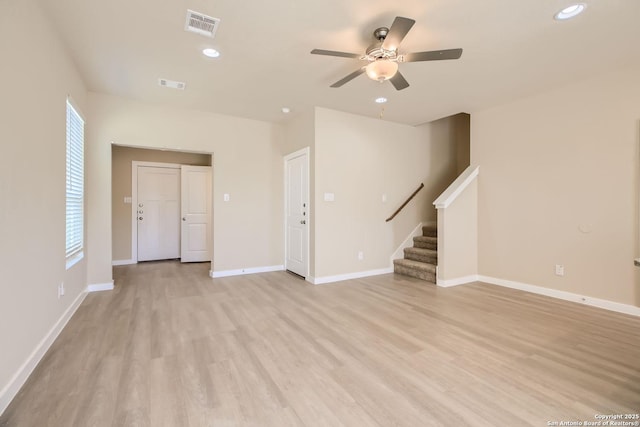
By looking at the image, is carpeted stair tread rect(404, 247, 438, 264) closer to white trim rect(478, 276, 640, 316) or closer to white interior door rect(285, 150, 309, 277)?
white trim rect(478, 276, 640, 316)

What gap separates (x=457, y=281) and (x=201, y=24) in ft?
14.5

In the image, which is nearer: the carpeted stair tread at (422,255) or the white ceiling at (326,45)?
the white ceiling at (326,45)

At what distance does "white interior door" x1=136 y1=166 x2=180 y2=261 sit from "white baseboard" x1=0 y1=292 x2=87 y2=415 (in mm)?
3395

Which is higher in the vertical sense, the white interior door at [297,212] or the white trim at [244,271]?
the white interior door at [297,212]

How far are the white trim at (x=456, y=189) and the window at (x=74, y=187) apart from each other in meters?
4.57

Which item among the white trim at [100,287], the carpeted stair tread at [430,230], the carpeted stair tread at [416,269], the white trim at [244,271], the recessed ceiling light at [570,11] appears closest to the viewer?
the recessed ceiling light at [570,11]

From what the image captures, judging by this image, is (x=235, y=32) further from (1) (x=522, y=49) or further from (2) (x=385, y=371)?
(2) (x=385, y=371)

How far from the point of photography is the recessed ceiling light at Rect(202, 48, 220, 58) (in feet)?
9.21

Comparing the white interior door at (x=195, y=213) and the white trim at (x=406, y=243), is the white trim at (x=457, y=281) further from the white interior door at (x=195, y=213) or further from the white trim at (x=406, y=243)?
the white interior door at (x=195, y=213)

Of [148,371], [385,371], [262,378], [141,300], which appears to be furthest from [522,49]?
→ [141,300]

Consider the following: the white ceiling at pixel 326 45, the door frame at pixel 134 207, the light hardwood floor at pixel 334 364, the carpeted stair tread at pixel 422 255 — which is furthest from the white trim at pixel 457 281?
the door frame at pixel 134 207

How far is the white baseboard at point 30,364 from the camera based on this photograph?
166 centimetres

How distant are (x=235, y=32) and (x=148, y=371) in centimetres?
275

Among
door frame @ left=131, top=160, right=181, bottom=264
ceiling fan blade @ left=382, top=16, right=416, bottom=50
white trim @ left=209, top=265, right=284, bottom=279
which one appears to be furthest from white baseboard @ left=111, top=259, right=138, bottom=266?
ceiling fan blade @ left=382, top=16, right=416, bottom=50
